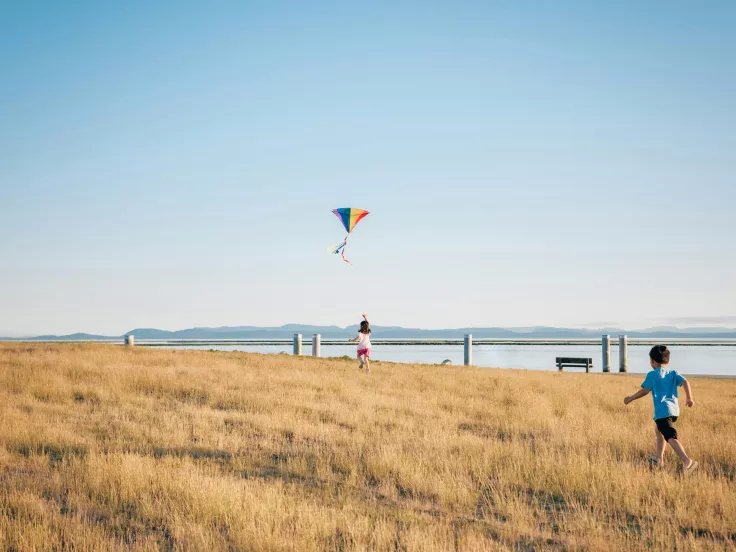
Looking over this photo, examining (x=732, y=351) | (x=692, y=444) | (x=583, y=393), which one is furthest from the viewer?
(x=732, y=351)

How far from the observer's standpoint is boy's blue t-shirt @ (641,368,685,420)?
754 cm

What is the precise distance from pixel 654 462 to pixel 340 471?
164 inches

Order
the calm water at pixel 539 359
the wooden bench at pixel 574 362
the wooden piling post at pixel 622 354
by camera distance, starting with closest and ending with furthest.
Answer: the wooden bench at pixel 574 362 → the wooden piling post at pixel 622 354 → the calm water at pixel 539 359

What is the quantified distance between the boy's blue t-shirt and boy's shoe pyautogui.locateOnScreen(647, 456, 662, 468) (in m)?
0.61

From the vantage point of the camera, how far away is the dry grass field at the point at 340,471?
205 inches

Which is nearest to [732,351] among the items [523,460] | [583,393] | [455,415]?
[583,393]

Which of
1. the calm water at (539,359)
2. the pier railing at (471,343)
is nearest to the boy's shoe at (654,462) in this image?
the pier railing at (471,343)

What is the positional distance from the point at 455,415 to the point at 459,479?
5.20m

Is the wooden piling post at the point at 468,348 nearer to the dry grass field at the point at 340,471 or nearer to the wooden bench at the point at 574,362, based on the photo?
the wooden bench at the point at 574,362

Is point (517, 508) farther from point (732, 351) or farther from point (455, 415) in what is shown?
point (732, 351)

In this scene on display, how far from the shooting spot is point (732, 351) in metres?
47.4

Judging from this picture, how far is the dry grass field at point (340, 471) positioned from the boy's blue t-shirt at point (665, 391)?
75 centimetres

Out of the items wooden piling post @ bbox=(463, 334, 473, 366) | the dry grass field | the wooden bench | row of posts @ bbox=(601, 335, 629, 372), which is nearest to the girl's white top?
the dry grass field

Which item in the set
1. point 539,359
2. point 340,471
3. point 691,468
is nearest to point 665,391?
point 691,468
